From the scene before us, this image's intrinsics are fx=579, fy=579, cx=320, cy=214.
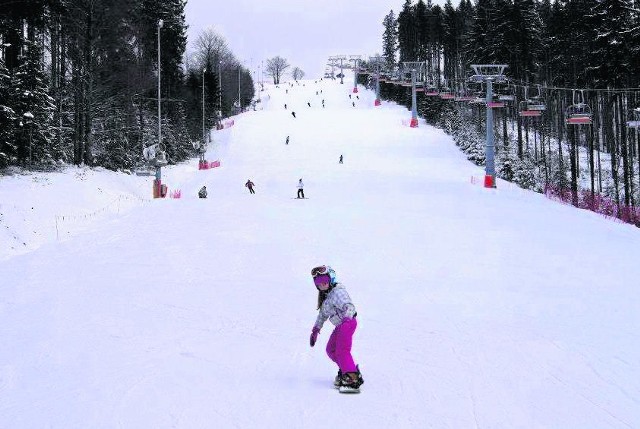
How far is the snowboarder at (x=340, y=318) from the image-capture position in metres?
6.51

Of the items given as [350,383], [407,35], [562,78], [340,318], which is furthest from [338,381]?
[407,35]

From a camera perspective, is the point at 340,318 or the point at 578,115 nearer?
the point at 340,318

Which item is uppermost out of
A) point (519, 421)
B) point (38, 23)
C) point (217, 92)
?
point (217, 92)

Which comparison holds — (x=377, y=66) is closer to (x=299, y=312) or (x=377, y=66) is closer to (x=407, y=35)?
(x=407, y=35)

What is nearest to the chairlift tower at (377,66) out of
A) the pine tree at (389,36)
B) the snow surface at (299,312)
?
the pine tree at (389,36)

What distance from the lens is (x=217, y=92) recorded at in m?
75.8

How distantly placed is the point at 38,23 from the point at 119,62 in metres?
12.9

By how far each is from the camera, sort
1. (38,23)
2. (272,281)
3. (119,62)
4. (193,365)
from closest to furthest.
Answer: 1. (193,365)
2. (272,281)
3. (38,23)
4. (119,62)

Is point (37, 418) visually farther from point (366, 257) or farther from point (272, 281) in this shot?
point (366, 257)

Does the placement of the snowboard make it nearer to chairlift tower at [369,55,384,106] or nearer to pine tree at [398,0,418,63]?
chairlift tower at [369,55,384,106]

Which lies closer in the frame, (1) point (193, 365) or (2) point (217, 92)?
(1) point (193, 365)

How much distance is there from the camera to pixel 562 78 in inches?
2280

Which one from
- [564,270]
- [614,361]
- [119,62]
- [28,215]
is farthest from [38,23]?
[614,361]

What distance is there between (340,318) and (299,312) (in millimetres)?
4190
